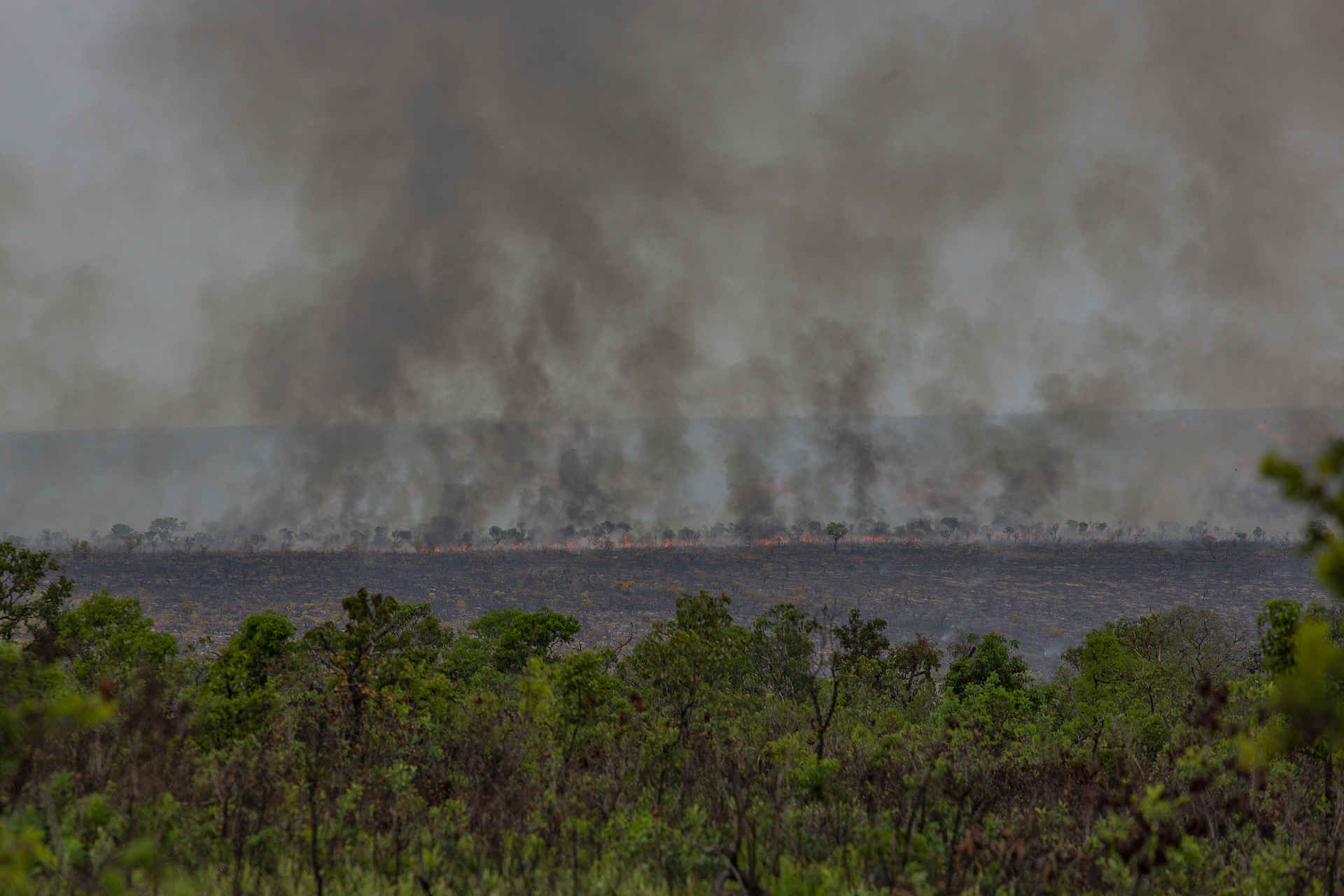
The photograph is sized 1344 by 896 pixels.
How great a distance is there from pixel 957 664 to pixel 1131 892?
30.1 meters

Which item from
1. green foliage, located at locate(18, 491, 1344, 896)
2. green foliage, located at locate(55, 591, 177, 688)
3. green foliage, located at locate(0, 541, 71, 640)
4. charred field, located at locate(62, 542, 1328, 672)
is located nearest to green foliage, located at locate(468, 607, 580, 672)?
green foliage, located at locate(18, 491, 1344, 896)

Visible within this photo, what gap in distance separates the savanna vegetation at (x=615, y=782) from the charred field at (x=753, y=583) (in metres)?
66.7

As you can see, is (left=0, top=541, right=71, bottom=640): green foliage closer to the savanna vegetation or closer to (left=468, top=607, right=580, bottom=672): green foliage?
the savanna vegetation

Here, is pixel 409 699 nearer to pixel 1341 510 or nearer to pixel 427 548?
pixel 1341 510

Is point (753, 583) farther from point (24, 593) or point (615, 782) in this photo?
point (615, 782)

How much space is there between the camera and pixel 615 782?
40.8 ft

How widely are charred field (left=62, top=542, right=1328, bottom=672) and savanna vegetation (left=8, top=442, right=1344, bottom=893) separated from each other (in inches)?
2625

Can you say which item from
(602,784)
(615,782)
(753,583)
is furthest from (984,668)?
(753,583)

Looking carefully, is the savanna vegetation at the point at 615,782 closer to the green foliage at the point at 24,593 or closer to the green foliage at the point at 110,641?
the green foliage at the point at 110,641

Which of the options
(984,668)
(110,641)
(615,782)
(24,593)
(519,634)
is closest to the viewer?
(615,782)

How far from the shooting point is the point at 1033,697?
3116cm

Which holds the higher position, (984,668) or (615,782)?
(615,782)

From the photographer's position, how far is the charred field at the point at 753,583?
107 meters

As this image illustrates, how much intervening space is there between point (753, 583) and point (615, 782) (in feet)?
438
